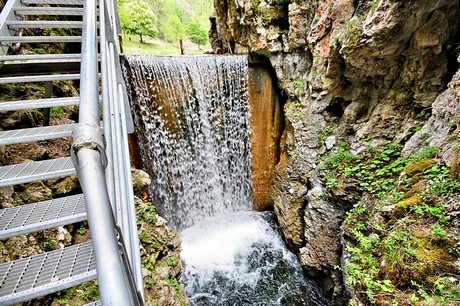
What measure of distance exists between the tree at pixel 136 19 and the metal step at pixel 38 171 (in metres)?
27.5

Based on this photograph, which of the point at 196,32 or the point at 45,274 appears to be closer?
the point at 45,274

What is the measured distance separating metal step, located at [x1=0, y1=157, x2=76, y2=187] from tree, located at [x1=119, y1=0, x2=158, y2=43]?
2748 cm

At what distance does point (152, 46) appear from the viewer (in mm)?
31562

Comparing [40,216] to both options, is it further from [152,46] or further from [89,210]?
[152,46]

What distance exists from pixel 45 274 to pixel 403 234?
4.24 metres

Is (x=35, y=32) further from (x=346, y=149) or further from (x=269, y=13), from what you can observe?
(x=346, y=149)

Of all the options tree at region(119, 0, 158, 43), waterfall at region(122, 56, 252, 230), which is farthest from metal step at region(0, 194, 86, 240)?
tree at region(119, 0, 158, 43)

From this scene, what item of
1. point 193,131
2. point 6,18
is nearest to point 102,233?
point 6,18

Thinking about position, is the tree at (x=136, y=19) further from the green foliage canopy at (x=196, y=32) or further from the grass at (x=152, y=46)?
the green foliage canopy at (x=196, y=32)

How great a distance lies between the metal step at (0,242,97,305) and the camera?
1.03 m

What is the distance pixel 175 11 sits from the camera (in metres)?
37.6

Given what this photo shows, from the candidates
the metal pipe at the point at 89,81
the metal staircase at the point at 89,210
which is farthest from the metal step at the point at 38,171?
the metal pipe at the point at 89,81

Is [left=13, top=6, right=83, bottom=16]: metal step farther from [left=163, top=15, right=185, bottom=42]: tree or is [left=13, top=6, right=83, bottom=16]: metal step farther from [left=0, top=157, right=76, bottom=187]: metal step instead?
[left=163, top=15, right=185, bottom=42]: tree

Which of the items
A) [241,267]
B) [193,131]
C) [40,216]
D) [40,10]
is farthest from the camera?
[193,131]
